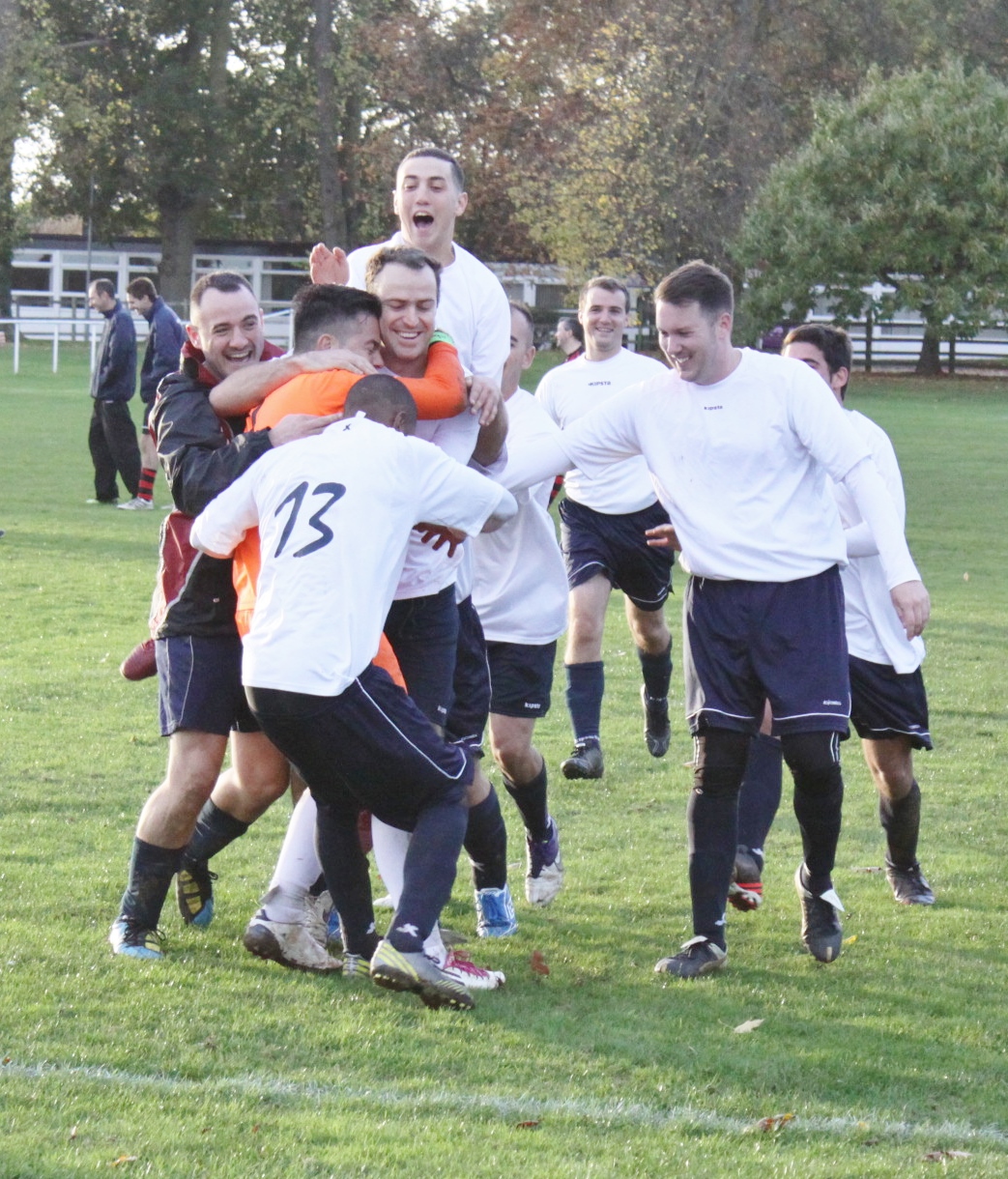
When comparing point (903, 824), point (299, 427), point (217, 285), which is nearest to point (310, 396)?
point (299, 427)

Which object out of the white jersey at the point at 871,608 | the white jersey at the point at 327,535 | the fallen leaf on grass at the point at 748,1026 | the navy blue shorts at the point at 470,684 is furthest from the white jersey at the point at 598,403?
the fallen leaf on grass at the point at 748,1026

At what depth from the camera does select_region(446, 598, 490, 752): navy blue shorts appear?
5.35 m

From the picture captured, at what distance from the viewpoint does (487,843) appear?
5262 mm

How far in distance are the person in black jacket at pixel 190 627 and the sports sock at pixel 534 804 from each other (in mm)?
1283

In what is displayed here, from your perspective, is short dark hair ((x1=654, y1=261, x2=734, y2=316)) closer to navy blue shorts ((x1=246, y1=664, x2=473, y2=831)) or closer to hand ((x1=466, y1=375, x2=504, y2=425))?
hand ((x1=466, y1=375, x2=504, y2=425))

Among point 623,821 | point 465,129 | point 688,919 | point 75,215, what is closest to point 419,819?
point 688,919

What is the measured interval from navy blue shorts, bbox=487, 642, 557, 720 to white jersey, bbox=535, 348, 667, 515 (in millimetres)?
2366

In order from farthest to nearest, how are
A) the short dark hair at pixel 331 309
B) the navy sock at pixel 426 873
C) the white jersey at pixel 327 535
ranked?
1. the short dark hair at pixel 331 309
2. the navy sock at pixel 426 873
3. the white jersey at pixel 327 535

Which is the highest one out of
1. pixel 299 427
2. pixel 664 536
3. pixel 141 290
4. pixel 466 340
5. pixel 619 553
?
pixel 141 290

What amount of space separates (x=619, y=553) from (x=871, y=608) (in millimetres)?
2960

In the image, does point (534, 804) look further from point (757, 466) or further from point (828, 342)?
point (828, 342)

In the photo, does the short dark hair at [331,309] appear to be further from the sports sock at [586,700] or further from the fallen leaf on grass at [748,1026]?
the sports sock at [586,700]

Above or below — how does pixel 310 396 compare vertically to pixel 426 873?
above

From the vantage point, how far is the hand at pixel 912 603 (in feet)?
15.4
